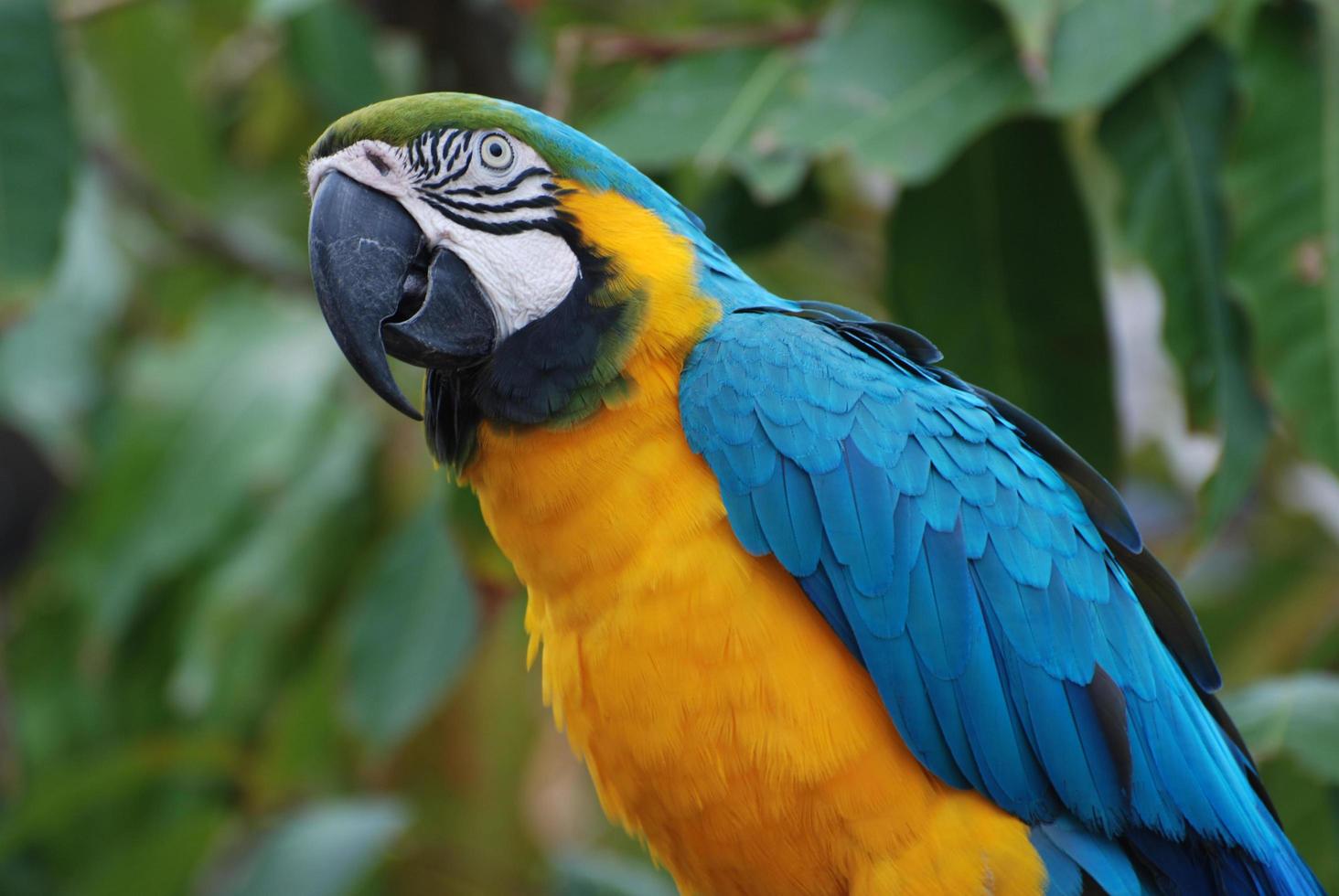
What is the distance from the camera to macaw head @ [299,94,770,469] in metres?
1.19

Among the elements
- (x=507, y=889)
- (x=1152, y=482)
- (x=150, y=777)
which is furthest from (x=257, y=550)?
(x=1152, y=482)

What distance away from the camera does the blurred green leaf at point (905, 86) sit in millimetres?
1698

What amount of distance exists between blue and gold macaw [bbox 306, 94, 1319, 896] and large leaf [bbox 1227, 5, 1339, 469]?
0.50 m

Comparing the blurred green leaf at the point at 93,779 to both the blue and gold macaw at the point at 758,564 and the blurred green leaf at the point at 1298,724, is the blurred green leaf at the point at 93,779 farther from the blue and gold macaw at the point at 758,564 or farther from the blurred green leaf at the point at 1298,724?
the blurred green leaf at the point at 1298,724

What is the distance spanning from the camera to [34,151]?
2.04m

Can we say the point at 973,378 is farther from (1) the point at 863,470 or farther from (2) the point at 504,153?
(2) the point at 504,153

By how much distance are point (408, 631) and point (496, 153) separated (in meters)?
1.21

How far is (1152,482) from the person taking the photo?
10.9ft

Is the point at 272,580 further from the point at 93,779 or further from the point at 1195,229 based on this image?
the point at 1195,229

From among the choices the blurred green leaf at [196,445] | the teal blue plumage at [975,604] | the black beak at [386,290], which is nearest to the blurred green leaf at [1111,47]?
the teal blue plumage at [975,604]

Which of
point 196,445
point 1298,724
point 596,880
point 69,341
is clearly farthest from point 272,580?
point 1298,724

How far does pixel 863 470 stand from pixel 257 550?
5.51ft

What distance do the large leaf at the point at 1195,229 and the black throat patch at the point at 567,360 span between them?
2.77ft

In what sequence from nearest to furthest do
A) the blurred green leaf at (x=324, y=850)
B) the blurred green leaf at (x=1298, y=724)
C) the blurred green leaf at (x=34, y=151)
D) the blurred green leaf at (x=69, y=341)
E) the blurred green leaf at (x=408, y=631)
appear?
the blurred green leaf at (x=1298, y=724)
the blurred green leaf at (x=34, y=151)
the blurred green leaf at (x=408, y=631)
the blurred green leaf at (x=324, y=850)
the blurred green leaf at (x=69, y=341)
